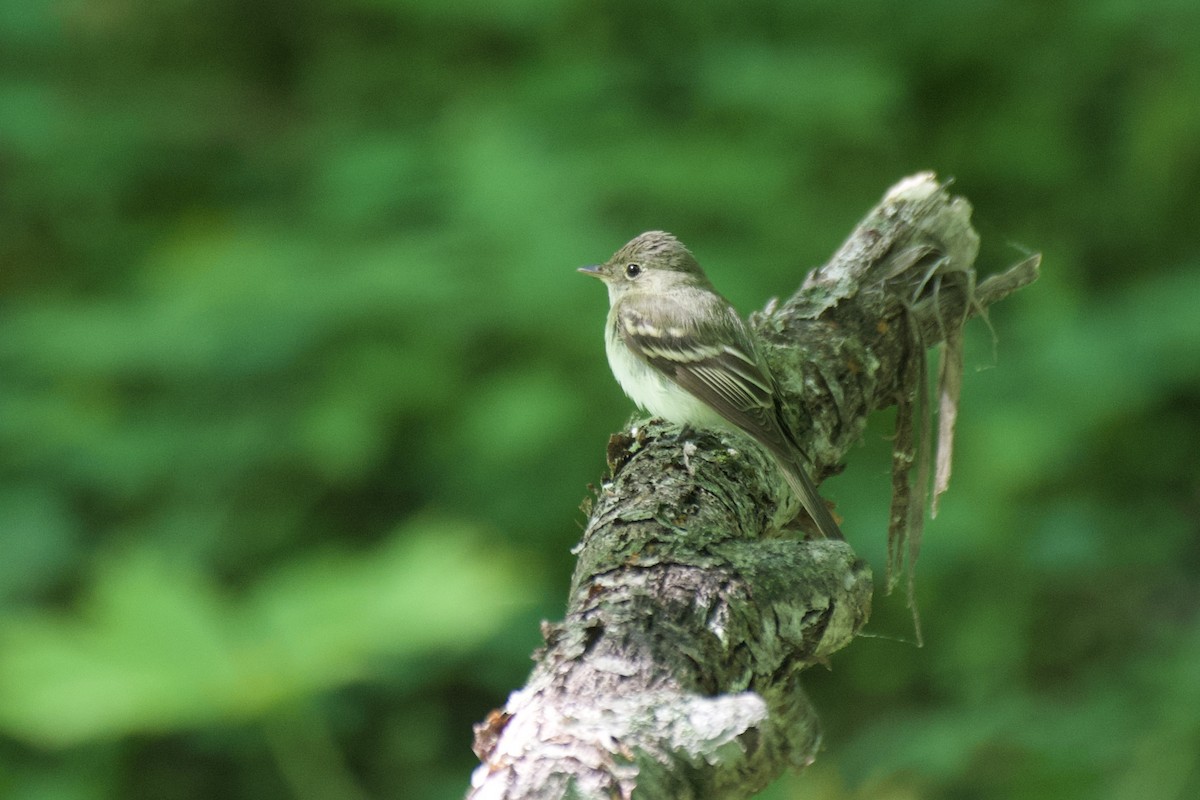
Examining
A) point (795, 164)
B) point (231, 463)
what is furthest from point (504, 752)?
point (795, 164)

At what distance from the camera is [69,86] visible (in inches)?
278

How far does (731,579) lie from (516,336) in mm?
3896

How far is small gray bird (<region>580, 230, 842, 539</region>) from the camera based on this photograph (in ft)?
10.7

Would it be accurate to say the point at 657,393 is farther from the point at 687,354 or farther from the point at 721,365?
the point at 721,365

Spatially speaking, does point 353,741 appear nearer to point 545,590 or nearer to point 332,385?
point 545,590

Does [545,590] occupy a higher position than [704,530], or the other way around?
[545,590]

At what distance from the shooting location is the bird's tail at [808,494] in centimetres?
305

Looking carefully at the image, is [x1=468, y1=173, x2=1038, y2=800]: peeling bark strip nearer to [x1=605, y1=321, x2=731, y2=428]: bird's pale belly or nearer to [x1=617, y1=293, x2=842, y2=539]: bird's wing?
[x1=617, y1=293, x2=842, y2=539]: bird's wing

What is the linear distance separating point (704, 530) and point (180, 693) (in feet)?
7.32

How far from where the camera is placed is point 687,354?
4145mm

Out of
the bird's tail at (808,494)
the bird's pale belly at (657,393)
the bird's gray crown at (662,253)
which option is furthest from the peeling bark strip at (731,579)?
the bird's gray crown at (662,253)

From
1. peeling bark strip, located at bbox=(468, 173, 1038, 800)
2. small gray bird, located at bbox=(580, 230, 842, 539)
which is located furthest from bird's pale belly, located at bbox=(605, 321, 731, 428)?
peeling bark strip, located at bbox=(468, 173, 1038, 800)

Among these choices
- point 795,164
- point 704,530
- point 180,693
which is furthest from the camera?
point 795,164

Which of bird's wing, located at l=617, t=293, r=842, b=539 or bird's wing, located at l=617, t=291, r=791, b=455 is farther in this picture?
bird's wing, located at l=617, t=291, r=791, b=455
